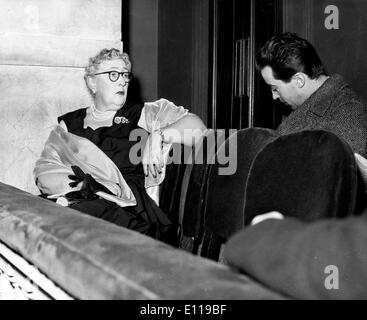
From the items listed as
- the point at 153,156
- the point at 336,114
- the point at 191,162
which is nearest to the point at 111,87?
the point at 153,156

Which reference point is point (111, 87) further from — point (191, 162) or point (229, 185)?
point (229, 185)

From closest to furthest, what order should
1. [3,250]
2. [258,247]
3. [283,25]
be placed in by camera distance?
[258,247] < [3,250] < [283,25]

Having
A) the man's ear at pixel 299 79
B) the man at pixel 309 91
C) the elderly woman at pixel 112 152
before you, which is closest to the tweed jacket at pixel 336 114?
the man at pixel 309 91

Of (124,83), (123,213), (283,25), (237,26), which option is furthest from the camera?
(237,26)

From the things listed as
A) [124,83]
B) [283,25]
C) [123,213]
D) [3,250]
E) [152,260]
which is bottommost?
[123,213]

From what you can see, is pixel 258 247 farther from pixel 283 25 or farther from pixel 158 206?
pixel 283 25

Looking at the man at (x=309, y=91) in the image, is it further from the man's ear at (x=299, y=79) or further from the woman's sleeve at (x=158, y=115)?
the woman's sleeve at (x=158, y=115)

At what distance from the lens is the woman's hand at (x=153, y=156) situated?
2.37 m

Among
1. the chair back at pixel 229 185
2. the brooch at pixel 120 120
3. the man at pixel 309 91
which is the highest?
the man at pixel 309 91

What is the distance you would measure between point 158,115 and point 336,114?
79cm

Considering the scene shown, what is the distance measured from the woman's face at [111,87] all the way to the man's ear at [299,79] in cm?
80
